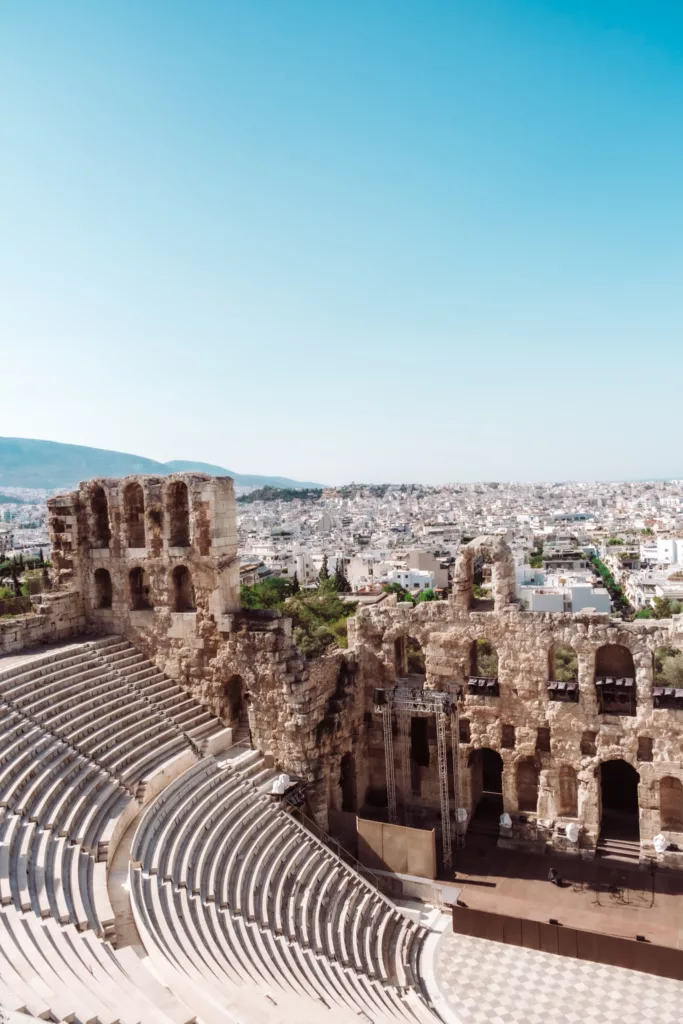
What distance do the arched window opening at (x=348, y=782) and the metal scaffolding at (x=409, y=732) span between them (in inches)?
43.6

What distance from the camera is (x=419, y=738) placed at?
2447 cm

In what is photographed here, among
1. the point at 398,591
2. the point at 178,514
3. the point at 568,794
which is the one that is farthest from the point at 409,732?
the point at 398,591

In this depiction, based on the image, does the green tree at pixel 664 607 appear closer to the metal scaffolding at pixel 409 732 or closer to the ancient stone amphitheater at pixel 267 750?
the ancient stone amphitheater at pixel 267 750

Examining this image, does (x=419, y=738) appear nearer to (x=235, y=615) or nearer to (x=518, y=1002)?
(x=235, y=615)

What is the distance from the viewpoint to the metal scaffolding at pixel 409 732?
21828 millimetres

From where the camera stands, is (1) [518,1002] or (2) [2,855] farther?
(1) [518,1002]

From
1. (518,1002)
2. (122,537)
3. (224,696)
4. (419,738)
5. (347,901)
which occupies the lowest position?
(518,1002)

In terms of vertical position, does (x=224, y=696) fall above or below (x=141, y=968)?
above

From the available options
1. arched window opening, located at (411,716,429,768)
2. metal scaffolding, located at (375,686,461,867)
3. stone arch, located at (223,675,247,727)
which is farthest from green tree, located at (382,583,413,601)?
stone arch, located at (223,675,247,727)

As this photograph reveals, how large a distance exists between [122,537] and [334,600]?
39.7 metres

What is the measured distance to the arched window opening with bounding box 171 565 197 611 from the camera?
76.3 feet

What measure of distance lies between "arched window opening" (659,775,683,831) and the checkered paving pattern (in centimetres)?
476

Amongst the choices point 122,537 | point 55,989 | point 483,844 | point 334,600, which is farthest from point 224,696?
point 334,600

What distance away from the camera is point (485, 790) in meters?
25.1
